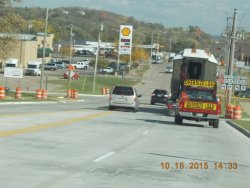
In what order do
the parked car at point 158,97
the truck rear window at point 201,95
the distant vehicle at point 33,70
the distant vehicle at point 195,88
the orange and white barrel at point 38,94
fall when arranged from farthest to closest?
the distant vehicle at point 33,70, the parked car at point 158,97, the orange and white barrel at point 38,94, the truck rear window at point 201,95, the distant vehicle at point 195,88

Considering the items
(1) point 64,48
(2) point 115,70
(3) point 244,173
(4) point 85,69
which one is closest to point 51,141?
(3) point 244,173

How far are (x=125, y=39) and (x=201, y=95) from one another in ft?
242

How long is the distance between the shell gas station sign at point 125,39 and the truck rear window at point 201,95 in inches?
2778

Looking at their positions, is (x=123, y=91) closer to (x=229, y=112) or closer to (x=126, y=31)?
(x=229, y=112)

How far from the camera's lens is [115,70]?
134250 mm

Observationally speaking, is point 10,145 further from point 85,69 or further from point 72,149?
point 85,69

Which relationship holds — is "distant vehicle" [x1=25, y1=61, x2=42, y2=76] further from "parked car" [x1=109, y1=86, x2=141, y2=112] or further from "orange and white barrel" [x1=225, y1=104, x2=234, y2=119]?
"parked car" [x1=109, y1=86, x2=141, y2=112]

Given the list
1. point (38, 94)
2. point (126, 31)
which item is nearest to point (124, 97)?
point (38, 94)

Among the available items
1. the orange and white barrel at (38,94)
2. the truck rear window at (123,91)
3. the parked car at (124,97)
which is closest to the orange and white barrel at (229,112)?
the parked car at (124,97)

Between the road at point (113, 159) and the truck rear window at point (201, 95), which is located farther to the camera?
the truck rear window at point (201, 95)

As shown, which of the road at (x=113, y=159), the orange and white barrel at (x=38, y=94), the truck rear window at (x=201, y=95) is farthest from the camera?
the orange and white barrel at (x=38, y=94)

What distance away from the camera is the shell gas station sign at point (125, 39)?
10588 cm

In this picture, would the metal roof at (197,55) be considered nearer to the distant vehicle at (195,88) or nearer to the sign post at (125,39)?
the distant vehicle at (195,88)

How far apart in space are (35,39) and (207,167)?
122229 millimetres
